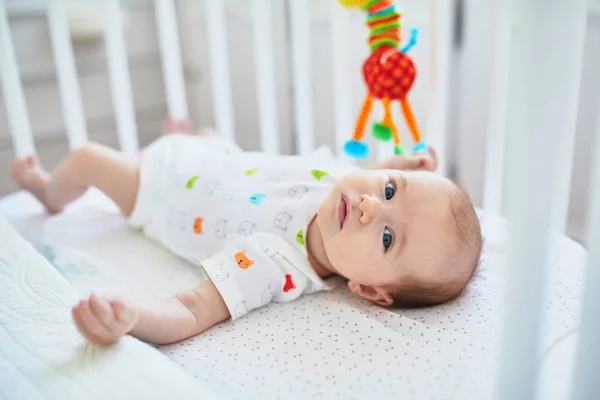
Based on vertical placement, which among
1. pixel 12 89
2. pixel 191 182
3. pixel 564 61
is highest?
pixel 564 61

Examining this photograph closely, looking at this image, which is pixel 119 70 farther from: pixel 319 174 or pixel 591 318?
pixel 591 318

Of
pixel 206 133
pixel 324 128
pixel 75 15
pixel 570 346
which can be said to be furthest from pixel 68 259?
pixel 75 15

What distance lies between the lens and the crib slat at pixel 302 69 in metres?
1.28

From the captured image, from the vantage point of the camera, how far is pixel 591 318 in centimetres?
56

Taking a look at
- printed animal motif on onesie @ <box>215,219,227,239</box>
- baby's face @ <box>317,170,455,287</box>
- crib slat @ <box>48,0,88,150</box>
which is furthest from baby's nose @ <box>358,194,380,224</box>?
crib slat @ <box>48,0,88,150</box>

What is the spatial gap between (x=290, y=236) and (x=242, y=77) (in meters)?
1.21

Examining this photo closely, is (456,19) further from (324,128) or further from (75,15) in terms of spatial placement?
(75,15)

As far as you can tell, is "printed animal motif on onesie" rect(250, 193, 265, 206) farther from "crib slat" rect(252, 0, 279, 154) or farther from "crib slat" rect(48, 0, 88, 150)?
"crib slat" rect(48, 0, 88, 150)

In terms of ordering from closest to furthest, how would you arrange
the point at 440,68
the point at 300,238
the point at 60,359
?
the point at 60,359 → the point at 300,238 → the point at 440,68

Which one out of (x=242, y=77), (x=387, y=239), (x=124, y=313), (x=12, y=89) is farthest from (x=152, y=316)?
(x=242, y=77)

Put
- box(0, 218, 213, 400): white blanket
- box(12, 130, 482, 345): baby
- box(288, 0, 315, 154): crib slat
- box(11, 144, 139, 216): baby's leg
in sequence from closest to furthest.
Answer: box(0, 218, 213, 400): white blanket < box(12, 130, 482, 345): baby < box(11, 144, 139, 216): baby's leg < box(288, 0, 315, 154): crib slat

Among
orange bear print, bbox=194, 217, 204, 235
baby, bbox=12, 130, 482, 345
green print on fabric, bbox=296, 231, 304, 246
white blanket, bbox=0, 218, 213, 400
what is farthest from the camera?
orange bear print, bbox=194, 217, 204, 235

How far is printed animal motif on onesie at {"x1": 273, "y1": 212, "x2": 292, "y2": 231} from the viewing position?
Answer: 95 centimetres

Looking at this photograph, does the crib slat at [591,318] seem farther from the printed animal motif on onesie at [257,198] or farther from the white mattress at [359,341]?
the printed animal motif on onesie at [257,198]
